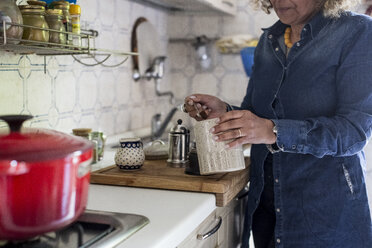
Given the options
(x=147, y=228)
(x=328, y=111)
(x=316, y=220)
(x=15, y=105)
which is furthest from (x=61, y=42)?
(x=316, y=220)

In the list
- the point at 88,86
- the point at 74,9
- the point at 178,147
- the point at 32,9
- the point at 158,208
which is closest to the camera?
the point at 158,208

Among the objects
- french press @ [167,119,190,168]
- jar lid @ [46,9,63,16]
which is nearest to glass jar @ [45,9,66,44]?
jar lid @ [46,9,63,16]

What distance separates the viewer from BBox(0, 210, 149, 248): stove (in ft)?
2.56

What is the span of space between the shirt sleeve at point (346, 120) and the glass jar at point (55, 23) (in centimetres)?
64

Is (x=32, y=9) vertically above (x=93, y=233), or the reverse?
(x=32, y=9)

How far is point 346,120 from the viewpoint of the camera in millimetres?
1206

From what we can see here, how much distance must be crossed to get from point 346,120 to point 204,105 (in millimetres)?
491

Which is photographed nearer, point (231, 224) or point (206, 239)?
point (206, 239)

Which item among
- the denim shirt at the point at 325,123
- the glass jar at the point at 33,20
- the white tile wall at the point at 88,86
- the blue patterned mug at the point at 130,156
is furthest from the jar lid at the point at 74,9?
the denim shirt at the point at 325,123

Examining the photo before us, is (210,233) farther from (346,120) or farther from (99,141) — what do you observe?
(99,141)

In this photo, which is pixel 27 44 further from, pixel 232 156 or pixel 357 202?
pixel 357 202

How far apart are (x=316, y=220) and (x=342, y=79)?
419mm

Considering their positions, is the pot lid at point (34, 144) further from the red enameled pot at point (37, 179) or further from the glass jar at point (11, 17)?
the glass jar at point (11, 17)

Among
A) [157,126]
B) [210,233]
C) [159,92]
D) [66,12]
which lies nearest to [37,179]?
[210,233]
